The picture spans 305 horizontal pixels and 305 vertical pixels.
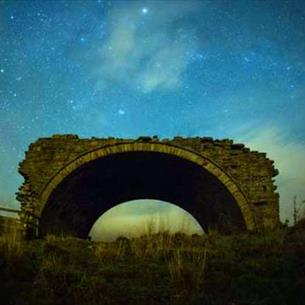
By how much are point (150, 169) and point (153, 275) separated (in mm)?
9654

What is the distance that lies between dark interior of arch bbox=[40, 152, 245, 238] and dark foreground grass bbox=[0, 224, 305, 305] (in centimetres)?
626

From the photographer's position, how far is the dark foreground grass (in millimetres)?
6293

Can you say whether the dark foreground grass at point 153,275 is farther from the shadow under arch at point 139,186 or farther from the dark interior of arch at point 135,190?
the dark interior of arch at point 135,190

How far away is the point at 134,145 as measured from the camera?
50.8ft

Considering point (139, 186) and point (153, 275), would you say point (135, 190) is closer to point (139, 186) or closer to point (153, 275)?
point (139, 186)

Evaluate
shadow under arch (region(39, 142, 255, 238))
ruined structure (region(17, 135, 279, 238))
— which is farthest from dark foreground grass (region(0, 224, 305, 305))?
shadow under arch (region(39, 142, 255, 238))

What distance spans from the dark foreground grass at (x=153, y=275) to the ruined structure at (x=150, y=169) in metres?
5.67

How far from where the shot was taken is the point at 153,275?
7.34 metres

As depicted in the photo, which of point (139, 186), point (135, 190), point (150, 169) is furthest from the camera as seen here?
point (135, 190)

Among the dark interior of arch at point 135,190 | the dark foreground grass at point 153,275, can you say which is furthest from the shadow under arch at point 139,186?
the dark foreground grass at point 153,275

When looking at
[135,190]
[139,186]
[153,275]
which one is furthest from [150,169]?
[153,275]

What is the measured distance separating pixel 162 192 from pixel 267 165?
15.8ft

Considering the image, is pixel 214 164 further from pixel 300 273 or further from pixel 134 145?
pixel 300 273

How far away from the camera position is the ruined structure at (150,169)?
15234 millimetres
